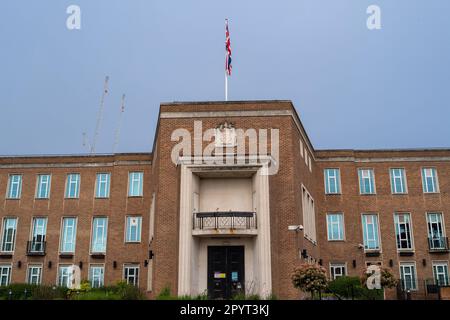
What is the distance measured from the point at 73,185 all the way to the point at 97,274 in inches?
268

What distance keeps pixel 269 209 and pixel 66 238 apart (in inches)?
723

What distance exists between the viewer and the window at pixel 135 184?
36.8m

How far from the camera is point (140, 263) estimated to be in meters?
35.3

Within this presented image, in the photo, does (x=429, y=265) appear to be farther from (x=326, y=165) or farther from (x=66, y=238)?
(x=66, y=238)

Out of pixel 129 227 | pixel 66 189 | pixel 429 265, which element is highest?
pixel 66 189

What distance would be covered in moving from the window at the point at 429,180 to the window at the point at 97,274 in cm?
2382

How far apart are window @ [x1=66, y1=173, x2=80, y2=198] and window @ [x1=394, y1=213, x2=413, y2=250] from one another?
23.2m

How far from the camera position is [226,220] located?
80.8 ft

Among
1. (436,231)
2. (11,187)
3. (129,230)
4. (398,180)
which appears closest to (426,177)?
(398,180)

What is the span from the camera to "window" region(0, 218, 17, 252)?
36297mm

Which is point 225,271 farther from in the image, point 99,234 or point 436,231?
point 436,231

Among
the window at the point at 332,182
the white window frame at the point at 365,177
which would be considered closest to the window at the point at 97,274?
the window at the point at 332,182
